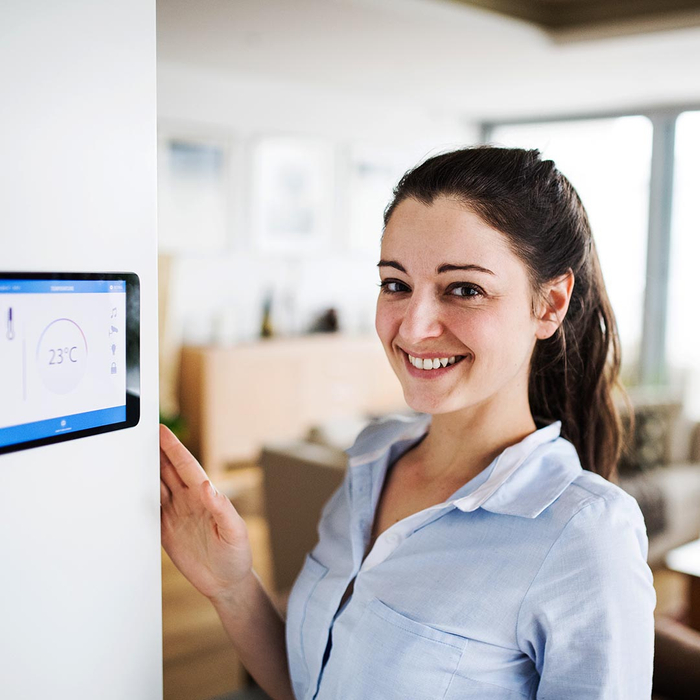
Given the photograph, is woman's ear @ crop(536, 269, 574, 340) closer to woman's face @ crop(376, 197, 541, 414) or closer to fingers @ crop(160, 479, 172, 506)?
woman's face @ crop(376, 197, 541, 414)

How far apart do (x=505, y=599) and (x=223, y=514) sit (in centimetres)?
39

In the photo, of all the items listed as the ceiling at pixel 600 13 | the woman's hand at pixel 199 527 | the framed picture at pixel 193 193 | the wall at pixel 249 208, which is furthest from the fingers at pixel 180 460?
the framed picture at pixel 193 193

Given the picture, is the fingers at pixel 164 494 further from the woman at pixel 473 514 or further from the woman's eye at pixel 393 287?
the woman's eye at pixel 393 287

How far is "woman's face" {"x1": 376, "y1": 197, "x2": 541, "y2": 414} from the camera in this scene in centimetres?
106

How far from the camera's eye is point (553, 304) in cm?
117

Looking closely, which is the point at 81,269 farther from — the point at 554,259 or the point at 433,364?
the point at 554,259

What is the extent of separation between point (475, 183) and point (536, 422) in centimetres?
46

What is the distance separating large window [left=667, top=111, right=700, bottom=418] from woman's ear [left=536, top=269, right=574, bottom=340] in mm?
4959

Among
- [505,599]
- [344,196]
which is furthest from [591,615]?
[344,196]

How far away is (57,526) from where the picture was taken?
76cm

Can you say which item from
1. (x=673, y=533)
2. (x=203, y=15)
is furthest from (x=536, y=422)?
(x=203, y=15)

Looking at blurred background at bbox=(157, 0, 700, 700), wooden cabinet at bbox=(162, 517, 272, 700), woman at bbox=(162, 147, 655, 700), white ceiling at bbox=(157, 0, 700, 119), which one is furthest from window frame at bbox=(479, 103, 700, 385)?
woman at bbox=(162, 147, 655, 700)

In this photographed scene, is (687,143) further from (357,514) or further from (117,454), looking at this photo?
(117,454)

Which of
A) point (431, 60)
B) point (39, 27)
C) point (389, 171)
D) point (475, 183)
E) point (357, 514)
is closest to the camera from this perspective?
point (39, 27)
